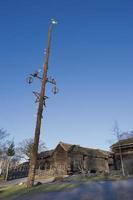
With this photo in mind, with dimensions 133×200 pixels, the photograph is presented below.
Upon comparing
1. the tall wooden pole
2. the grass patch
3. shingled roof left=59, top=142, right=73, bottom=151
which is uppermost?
shingled roof left=59, top=142, right=73, bottom=151

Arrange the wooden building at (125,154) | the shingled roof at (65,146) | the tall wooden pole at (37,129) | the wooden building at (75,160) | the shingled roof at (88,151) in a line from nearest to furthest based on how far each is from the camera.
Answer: the tall wooden pole at (37,129), the wooden building at (125,154), the wooden building at (75,160), the shingled roof at (65,146), the shingled roof at (88,151)

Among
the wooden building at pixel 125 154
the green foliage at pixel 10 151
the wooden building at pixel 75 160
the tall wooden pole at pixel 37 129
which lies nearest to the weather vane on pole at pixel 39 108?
the tall wooden pole at pixel 37 129

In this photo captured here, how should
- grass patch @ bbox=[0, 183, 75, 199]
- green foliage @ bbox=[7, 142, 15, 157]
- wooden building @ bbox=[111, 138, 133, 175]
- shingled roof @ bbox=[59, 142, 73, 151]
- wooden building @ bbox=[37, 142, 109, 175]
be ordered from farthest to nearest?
1. green foliage @ bbox=[7, 142, 15, 157]
2. shingled roof @ bbox=[59, 142, 73, 151]
3. wooden building @ bbox=[37, 142, 109, 175]
4. wooden building @ bbox=[111, 138, 133, 175]
5. grass patch @ bbox=[0, 183, 75, 199]

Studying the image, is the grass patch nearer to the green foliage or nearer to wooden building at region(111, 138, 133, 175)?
wooden building at region(111, 138, 133, 175)

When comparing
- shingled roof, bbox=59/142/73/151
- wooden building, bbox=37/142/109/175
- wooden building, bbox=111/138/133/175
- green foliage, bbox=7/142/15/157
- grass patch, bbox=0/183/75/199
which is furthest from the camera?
green foliage, bbox=7/142/15/157

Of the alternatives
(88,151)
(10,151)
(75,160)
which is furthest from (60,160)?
(10,151)

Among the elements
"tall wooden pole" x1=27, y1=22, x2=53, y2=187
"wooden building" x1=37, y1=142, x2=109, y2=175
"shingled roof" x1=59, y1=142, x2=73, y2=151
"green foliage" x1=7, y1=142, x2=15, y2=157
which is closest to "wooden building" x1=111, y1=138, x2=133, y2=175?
"wooden building" x1=37, y1=142, x2=109, y2=175

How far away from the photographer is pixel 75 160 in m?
46.4

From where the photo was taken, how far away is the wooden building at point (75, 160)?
45.6 m

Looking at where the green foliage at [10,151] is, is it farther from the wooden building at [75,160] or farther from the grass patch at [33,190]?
the grass patch at [33,190]

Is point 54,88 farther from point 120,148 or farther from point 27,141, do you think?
point 27,141

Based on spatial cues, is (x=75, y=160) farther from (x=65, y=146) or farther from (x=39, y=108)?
(x=39, y=108)

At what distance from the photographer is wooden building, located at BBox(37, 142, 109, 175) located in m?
45.6

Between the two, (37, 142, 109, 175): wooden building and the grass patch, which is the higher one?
Answer: (37, 142, 109, 175): wooden building
